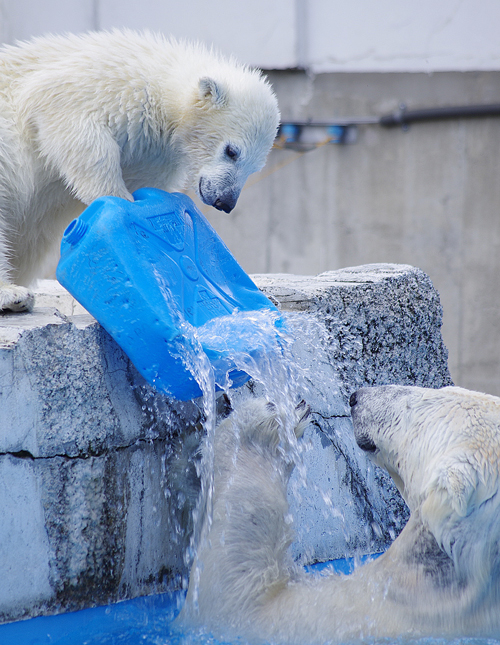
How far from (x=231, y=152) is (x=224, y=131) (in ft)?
0.23

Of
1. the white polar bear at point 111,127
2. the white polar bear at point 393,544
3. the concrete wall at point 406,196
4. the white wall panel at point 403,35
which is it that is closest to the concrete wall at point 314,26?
the white wall panel at point 403,35

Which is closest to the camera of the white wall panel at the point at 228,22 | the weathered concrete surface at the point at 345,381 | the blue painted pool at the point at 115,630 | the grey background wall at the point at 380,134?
the blue painted pool at the point at 115,630

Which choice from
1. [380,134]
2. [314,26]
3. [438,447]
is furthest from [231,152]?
[314,26]

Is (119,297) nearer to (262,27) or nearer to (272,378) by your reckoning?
(272,378)

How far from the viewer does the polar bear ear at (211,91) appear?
2064mm

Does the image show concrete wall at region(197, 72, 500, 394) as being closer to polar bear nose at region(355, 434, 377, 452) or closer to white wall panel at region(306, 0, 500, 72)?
white wall panel at region(306, 0, 500, 72)

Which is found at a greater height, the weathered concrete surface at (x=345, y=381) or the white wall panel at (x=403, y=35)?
the white wall panel at (x=403, y=35)

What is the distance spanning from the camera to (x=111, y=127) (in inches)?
79.0

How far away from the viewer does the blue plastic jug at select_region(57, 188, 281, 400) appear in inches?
68.5

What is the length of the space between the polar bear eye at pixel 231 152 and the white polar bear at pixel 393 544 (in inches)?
30.0

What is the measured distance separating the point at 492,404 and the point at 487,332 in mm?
4728

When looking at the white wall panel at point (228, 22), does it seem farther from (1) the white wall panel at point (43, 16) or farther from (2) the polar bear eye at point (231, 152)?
(2) the polar bear eye at point (231, 152)

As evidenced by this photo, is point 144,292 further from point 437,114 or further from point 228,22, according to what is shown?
point 228,22

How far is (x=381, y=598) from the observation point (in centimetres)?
171
